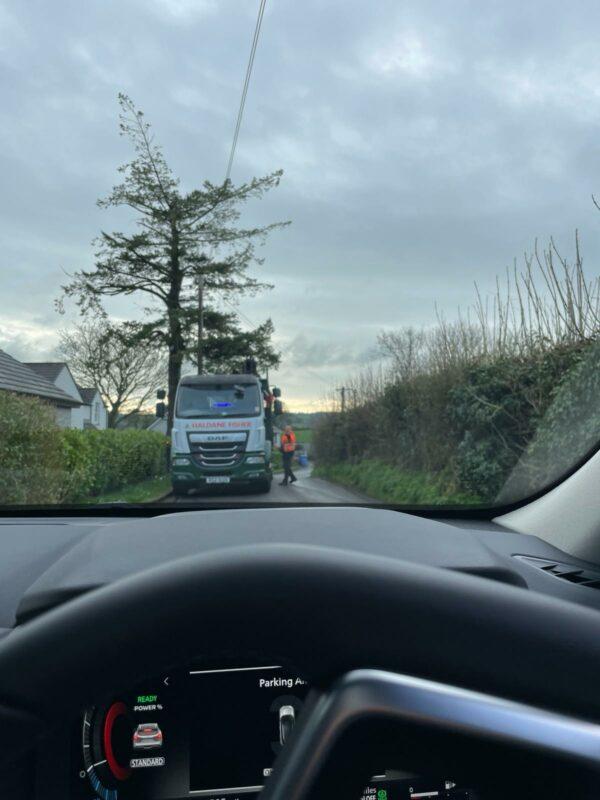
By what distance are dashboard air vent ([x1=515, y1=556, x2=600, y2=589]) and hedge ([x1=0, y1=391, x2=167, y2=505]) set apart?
2.23m

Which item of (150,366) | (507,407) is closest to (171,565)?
(150,366)

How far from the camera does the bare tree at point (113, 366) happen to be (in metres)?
4.56

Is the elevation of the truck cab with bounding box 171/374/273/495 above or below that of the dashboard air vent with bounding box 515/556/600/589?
above

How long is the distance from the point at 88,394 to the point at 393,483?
469 centimetres

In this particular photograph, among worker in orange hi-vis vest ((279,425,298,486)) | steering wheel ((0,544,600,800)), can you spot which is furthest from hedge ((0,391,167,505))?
steering wheel ((0,544,600,800))

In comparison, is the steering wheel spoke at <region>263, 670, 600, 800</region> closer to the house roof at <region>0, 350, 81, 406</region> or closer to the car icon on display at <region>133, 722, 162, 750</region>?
the car icon on display at <region>133, 722, 162, 750</region>

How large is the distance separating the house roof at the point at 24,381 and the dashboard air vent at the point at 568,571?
2566mm

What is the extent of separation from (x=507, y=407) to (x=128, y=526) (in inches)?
187

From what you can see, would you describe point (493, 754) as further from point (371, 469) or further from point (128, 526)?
point (371, 469)

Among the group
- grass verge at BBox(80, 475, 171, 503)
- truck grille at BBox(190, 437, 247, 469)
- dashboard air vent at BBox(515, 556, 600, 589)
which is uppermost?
truck grille at BBox(190, 437, 247, 469)

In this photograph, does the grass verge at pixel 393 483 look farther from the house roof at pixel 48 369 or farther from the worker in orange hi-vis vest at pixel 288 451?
the house roof at pixel 48 369

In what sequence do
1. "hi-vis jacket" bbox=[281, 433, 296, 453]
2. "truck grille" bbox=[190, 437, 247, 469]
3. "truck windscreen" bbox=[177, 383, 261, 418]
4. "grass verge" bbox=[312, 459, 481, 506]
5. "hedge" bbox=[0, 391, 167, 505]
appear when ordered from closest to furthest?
"hedge" bbox=[0, 391, 167, 505], "grass verge" bbox=[312, 459, 481, 506], "truck grille" bbox=[190, 437, 247, 469], "hi-vis jacket" bbox=[281, 433, 296, 453], "truck windscreen" bbox=[177, 383, 261, 418]

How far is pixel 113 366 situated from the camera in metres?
4.89

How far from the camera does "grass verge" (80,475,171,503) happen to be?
12.8 feet
